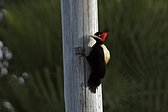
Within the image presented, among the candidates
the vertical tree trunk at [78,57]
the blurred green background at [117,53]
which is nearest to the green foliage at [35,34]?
the blurred green background at [117,53]

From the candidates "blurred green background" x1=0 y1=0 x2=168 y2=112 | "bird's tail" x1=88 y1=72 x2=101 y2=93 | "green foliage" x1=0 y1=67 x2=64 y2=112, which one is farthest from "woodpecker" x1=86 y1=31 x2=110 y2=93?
"blurred green background" x1=0 y1=0 x2=168 y2=112

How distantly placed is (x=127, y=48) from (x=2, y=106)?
1.74 m

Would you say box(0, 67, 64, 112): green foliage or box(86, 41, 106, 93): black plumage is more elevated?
box(0, 67, 64, 112): green foliage

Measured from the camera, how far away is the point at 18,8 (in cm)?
684

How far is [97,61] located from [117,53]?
143 inches

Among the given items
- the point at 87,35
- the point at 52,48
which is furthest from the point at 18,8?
the point at 87,35

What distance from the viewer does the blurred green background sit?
6199 mm

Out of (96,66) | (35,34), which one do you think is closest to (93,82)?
(96,66)

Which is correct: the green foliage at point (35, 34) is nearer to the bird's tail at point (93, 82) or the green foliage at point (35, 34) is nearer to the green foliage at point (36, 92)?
the green foliage at point (36, 92)

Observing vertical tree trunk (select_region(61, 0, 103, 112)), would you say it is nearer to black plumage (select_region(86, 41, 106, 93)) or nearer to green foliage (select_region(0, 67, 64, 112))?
black plumage (select_region(86, 41, 106, 93))

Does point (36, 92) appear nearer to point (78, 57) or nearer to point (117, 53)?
point (117, 53)

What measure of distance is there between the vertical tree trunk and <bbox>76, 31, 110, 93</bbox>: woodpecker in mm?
28

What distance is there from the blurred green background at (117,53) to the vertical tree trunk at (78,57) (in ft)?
10.7

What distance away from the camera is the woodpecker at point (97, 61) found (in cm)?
274
